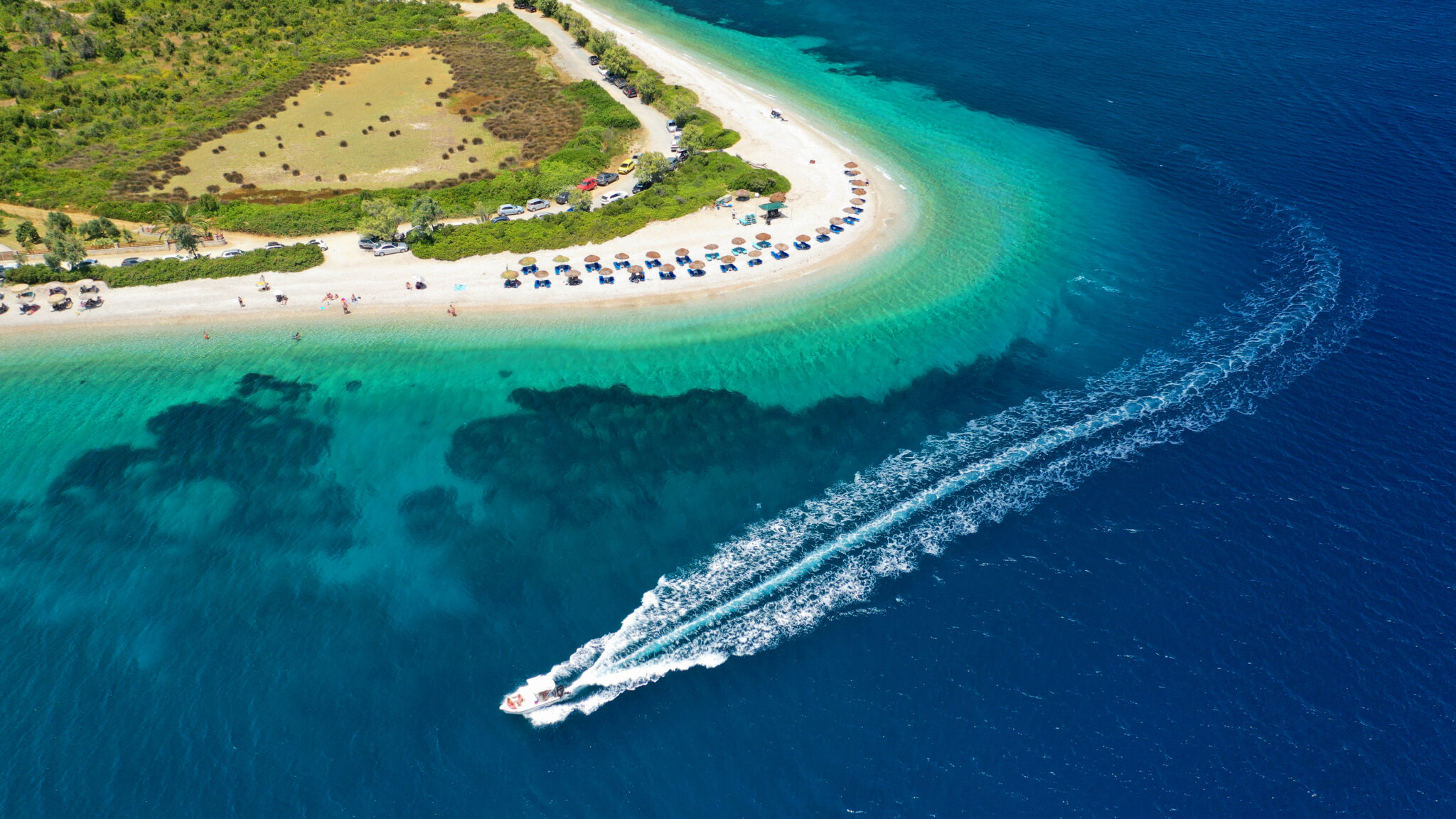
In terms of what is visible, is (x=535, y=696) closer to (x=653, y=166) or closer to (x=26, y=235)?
(x=653, y=166)

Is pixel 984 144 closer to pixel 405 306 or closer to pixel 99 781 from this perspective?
pixel 405 306

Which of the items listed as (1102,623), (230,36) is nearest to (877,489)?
(1102,623)

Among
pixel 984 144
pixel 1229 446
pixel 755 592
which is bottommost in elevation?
pixel 755 592

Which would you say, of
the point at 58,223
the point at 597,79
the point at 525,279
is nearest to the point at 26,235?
the point at 58,223

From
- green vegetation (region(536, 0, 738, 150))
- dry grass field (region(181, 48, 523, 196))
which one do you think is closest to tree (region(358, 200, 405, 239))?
dry grass field (region(181, 48, 523, 196))

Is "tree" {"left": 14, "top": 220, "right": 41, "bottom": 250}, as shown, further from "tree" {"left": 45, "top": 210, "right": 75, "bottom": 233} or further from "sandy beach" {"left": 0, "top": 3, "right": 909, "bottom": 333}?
"sandy beach" {"left": 0, "top": 3, "right": 909, "bottom": 333}

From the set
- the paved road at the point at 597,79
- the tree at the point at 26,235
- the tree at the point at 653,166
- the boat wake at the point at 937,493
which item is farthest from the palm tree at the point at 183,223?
the boat wake at the point at 937,493
